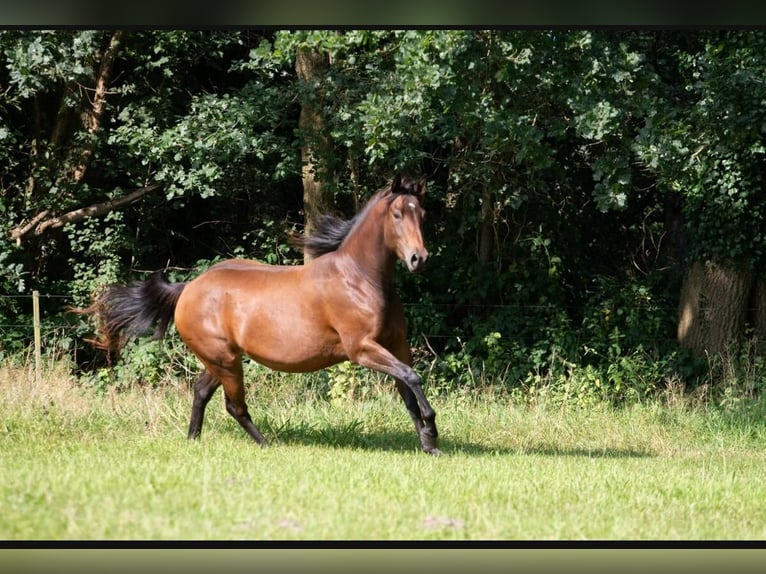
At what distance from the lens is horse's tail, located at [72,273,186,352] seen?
30.9 feet

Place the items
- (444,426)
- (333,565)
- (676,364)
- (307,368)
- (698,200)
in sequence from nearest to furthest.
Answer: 1. (333,565)
2. (307,368)
3. (444,426)
4. (698,200)
5. (676,364)

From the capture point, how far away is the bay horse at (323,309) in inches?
319

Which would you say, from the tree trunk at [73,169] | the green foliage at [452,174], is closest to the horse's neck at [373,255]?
the green foliage at [452,174]

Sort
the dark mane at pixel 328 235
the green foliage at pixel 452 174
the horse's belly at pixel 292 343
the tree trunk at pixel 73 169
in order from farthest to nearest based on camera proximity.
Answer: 1. the tree trunk at pixel 73 169
2. the green foliage at pixel 452 174
3. the dark mane at pixel 328 235
4. the horse's belly at pixel 292 343

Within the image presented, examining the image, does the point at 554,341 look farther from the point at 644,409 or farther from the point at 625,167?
the point at 625,167

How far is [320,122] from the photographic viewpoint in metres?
13.1

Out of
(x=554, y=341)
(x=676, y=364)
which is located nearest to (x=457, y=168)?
(x=554, y=341)

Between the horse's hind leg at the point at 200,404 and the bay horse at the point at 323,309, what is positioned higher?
the bay horse at the point at 323,309

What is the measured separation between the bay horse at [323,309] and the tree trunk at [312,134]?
400 centimetres

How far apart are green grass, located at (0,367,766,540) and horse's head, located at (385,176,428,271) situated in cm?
162

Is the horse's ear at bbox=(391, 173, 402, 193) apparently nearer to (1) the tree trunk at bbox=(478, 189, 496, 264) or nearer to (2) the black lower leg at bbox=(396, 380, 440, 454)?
(2) the black lower leg at bbox=(396, 380, 440, 454)

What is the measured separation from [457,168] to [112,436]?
644 cm

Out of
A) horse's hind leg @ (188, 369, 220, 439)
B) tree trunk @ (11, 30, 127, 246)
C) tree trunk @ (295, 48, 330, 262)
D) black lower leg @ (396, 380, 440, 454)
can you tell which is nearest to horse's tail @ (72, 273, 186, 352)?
horse's hind leg @ (188, 369, 220, 439)

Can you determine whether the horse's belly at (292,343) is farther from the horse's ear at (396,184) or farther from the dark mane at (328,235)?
the horse's ear at (396,184)
